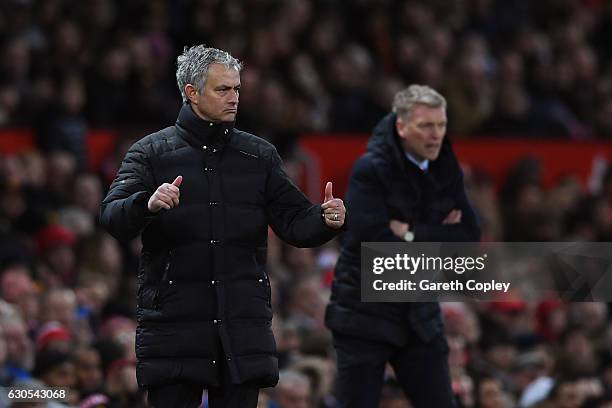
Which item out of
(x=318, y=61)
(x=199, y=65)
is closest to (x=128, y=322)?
(x=199, y=65)

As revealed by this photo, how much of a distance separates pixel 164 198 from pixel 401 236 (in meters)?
1.86

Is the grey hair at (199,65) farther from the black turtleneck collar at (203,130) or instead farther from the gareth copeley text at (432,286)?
the gareth copeley text at (432,286)

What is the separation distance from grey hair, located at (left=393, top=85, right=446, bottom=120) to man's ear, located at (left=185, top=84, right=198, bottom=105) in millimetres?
1553

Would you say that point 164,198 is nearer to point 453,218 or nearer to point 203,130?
point 203,130

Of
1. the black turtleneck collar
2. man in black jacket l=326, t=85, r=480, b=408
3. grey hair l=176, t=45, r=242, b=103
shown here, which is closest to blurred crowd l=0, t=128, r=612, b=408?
man in black jacket l=326, t=85, r=480, b=408

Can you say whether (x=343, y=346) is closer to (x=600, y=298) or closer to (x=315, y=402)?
(x=600, y=298)

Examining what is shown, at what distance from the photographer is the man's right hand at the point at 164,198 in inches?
229

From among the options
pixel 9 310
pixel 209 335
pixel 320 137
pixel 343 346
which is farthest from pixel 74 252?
pixel 209 335

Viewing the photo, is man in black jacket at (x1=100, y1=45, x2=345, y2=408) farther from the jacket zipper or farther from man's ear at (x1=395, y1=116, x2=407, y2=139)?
man's ear at (x1=395, y1=116, x2=407, y2=139)

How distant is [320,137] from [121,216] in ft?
26.3

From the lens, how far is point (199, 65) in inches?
247

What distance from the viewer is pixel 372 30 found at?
1561cm

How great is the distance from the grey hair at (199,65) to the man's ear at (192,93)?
14mm

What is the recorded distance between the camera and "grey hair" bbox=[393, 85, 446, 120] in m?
7.54
